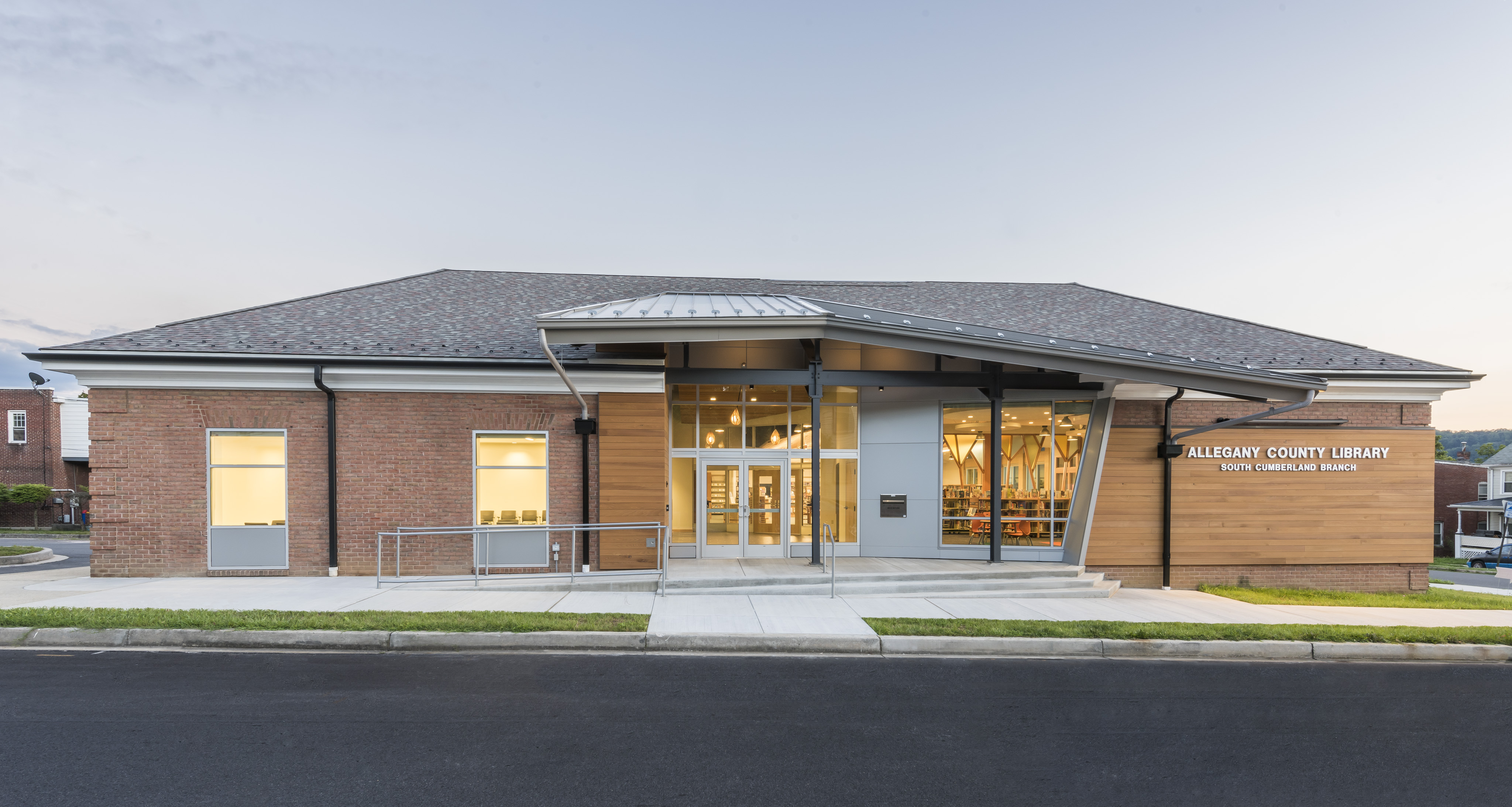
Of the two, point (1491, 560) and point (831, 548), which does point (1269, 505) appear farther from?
point (1491, 560)

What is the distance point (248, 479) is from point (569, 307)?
22.2 feet

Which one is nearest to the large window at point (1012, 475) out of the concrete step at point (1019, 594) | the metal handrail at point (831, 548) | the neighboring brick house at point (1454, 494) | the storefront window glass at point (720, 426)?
the concrete step at point (1019, 594)

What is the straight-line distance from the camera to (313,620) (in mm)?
8148

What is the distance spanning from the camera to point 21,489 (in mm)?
34156

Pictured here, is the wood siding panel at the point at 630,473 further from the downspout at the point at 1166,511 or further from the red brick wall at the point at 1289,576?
the downspout at the point at 1166,511

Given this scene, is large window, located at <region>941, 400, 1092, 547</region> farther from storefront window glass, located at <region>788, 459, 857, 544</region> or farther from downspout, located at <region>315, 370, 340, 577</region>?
downspout, located at <region>315, 370, 340, 577</region>

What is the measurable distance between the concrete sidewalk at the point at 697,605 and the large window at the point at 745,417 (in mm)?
3827

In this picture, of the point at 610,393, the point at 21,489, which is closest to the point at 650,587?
the point at 610,393

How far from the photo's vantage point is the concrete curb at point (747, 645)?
7.70 meters

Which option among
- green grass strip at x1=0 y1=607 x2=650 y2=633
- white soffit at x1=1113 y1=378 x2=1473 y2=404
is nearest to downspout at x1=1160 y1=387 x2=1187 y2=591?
white soffit at x1=1113 y1=378 x2=1473 y2=404

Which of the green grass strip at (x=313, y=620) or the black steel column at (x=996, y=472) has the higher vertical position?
the black steel column at (x=996, y=472)

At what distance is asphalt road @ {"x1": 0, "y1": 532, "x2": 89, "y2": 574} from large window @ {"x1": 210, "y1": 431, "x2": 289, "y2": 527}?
5.71 meters

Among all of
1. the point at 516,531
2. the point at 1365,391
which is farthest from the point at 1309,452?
the point at 516,531

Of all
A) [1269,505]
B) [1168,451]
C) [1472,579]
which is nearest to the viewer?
[1168,451]
